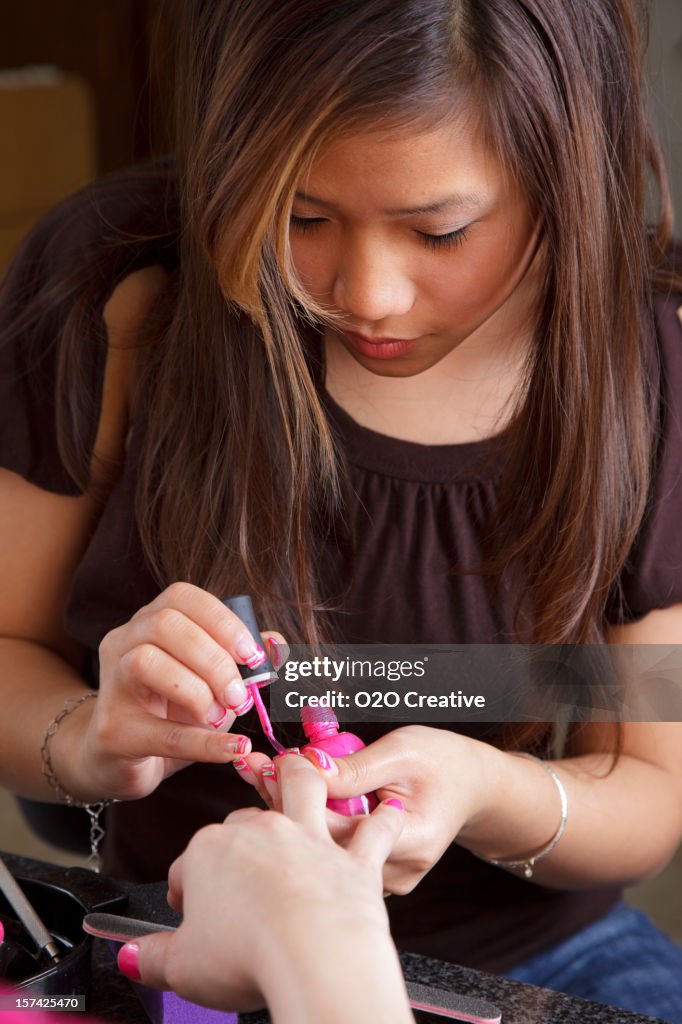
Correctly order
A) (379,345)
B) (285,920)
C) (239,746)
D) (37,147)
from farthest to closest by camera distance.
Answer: (37,147)
(379,345)
(239,746)
(285,920)

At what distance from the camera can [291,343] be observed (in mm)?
577

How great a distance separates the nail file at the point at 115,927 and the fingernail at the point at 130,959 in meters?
0.01

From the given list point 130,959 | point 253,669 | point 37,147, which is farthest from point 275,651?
point 37,147

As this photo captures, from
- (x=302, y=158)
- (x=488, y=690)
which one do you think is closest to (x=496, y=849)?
(x=488, y=690)

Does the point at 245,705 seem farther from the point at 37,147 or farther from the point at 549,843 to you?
the point at 37,147

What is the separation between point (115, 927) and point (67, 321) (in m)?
0.36

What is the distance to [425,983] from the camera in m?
0.48

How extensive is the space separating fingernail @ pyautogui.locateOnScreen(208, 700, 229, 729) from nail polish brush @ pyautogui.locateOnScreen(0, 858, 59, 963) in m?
0.10

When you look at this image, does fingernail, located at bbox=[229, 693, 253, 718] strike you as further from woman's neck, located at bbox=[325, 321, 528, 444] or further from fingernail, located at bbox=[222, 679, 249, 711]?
woman's neck, located at bbox=[325, 321, 528, 444]

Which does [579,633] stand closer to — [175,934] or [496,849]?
[496,849]

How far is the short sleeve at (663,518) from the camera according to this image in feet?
2.08

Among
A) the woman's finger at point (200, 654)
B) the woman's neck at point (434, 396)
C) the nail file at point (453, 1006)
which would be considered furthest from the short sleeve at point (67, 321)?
the nail file at point (453, 1006)

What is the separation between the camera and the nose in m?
0.51

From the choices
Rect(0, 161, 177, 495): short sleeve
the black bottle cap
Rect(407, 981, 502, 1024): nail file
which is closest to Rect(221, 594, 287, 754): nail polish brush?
the black bottle cap
